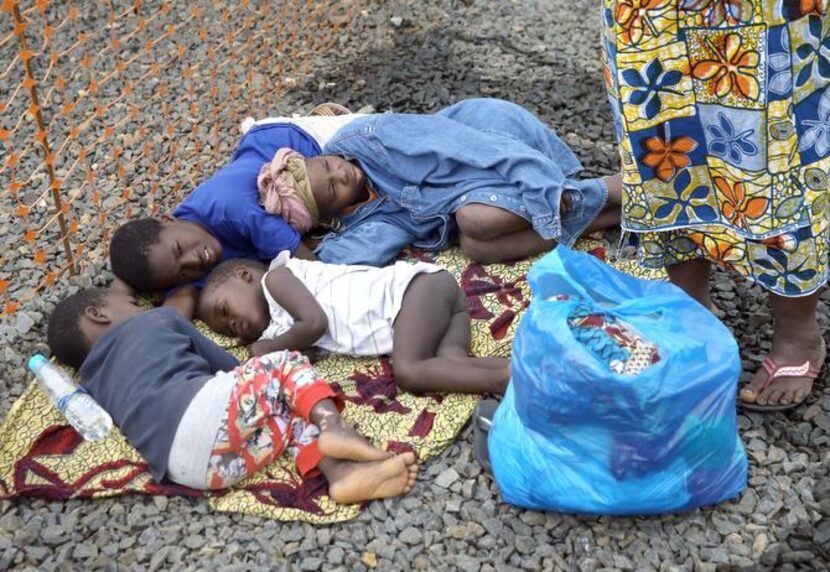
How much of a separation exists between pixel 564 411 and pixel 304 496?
0.82 m

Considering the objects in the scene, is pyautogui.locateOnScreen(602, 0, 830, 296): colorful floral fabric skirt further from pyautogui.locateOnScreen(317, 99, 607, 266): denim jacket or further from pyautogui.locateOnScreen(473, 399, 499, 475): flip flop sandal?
pyautogui.locateOnScreen(317, 99, 607, 266): denim jacket

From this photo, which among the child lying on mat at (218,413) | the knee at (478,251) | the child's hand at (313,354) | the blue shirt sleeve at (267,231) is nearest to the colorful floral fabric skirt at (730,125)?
the knee at (478,251)

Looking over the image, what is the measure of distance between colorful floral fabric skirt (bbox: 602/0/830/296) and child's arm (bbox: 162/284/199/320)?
157 centimetres

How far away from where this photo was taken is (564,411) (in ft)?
7.61

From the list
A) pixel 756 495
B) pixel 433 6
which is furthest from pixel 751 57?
pixel 433 6

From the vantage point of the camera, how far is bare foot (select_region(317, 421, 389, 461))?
8.70 ft

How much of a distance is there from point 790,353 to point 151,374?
1.84 m

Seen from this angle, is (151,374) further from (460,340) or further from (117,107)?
(117,107)

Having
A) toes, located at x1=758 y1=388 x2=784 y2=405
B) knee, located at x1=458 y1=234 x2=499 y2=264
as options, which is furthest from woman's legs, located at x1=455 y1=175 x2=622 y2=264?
toes, located at x1=758 y1=388 x2=784 y2=405

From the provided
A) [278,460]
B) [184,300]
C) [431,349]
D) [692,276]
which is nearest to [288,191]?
[184,300]

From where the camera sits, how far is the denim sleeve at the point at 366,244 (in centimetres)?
357

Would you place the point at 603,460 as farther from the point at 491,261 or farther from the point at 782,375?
the point at 491,261

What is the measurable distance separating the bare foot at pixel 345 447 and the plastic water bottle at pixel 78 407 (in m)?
0.73

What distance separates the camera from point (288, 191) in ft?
11.7
